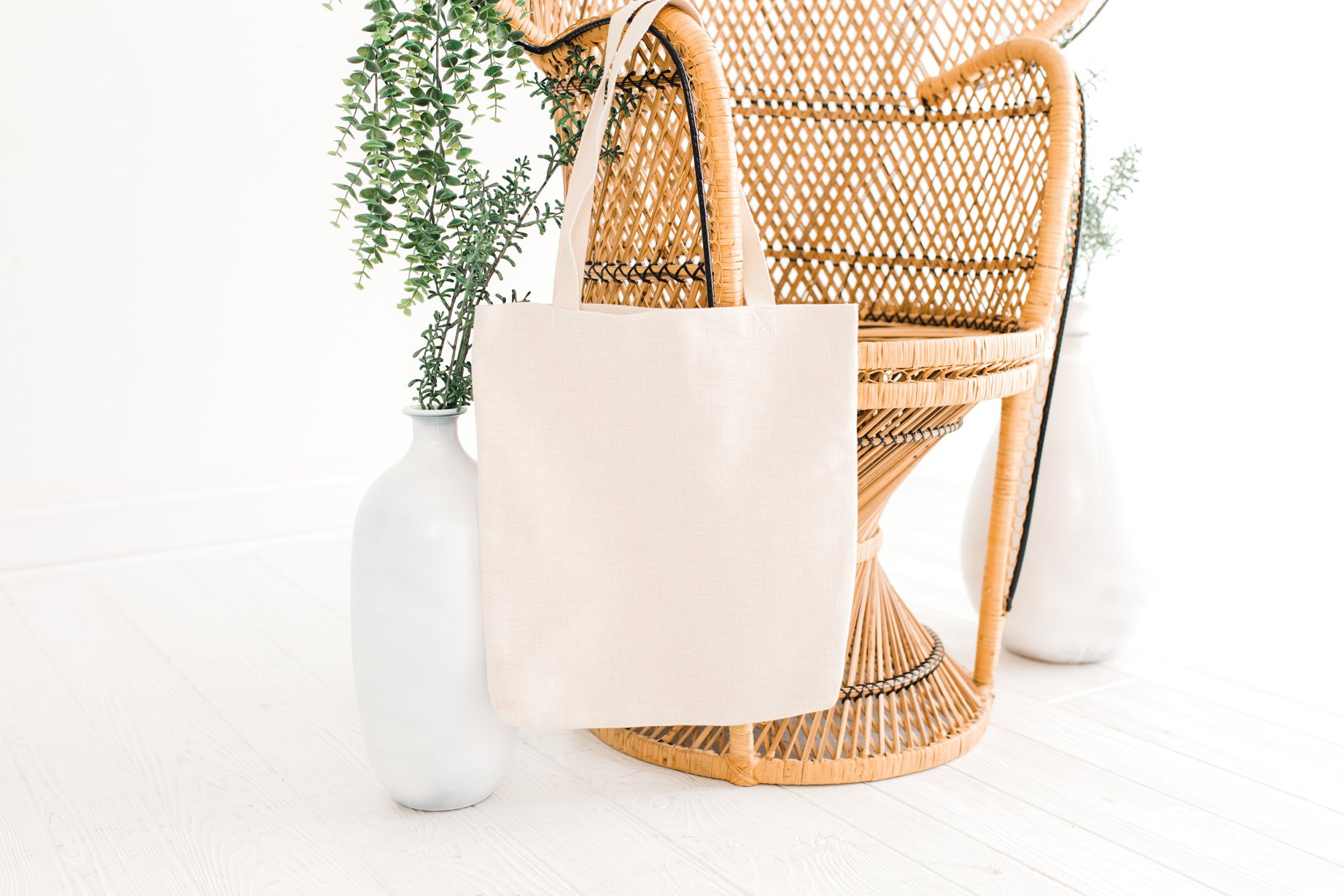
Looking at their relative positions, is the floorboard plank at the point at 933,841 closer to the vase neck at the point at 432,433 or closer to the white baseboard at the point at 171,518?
the vase neck at the point at 432,433

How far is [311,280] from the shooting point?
217 centimetres

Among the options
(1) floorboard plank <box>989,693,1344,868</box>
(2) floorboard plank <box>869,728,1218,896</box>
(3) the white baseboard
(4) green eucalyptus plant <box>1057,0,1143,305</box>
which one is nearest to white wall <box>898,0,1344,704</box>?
(4) green eucalyptus plant <box>1057,0,1143,305</box>

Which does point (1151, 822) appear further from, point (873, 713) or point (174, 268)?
point (174, 268)

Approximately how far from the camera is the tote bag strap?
3.34ft

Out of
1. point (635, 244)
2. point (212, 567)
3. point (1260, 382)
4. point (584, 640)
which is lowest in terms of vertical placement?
point (212, 567)

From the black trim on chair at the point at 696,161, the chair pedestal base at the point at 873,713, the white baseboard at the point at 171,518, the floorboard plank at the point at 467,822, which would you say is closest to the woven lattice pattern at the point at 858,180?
the chair pedestal base at the point at 873,713

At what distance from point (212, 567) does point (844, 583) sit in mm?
1368

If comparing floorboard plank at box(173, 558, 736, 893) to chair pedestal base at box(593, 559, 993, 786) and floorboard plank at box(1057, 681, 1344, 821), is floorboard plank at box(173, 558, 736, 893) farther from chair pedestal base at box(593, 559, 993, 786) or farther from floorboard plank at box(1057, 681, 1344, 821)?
floorboard plank at box(1057, 681, 1344, 821)

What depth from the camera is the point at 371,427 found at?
2.29 meters

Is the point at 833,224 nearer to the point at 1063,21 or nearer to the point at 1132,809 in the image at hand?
the point at 1063,21

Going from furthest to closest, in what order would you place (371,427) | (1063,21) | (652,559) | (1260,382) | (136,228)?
(371,427) → (1260,382) → (136,228) → (1063,21) → (652,559)

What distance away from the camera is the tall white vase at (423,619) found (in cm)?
106

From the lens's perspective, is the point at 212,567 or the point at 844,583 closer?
the point at 844,583

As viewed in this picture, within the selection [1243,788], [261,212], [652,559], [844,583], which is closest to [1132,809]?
[1243,788]
